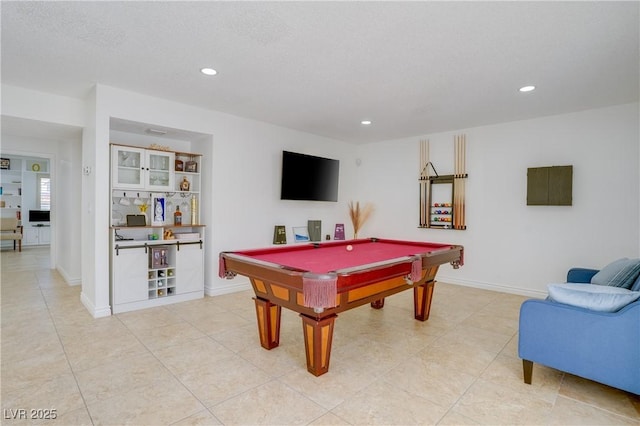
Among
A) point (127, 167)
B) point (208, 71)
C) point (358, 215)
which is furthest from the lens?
point (358, 215)

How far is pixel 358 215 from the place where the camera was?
6520 mm

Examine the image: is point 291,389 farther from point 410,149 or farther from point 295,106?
point 410,149

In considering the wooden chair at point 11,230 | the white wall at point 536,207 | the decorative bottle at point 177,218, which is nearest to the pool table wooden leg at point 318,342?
the decorative bottle at point 177,218

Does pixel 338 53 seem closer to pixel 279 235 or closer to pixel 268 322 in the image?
pixel 268 322

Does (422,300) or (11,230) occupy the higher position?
(11,230)

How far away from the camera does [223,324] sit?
3451 millimetres

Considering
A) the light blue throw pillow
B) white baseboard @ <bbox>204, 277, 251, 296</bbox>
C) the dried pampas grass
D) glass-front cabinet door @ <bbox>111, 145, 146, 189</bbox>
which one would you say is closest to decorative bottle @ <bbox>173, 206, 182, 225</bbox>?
glass-front cabinet door @ <bbox>111, 145, 146, 189</bbox>

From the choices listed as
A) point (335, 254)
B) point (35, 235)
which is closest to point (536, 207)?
point (335, 254)

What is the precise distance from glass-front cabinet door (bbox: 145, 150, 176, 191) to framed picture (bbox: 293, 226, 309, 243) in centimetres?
210

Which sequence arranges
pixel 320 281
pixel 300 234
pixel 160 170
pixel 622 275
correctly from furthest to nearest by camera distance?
pixel 300 234, pixel 160 170, pixel 622 275, pixel 320 281

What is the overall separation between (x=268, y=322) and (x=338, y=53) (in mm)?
2351

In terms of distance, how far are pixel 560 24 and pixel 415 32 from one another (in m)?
0.97

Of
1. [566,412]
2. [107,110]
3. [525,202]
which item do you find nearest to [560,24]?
[566,412]

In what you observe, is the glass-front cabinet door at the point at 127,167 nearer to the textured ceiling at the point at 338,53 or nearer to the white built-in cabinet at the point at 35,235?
the textured ceiling at the point at 338,53
